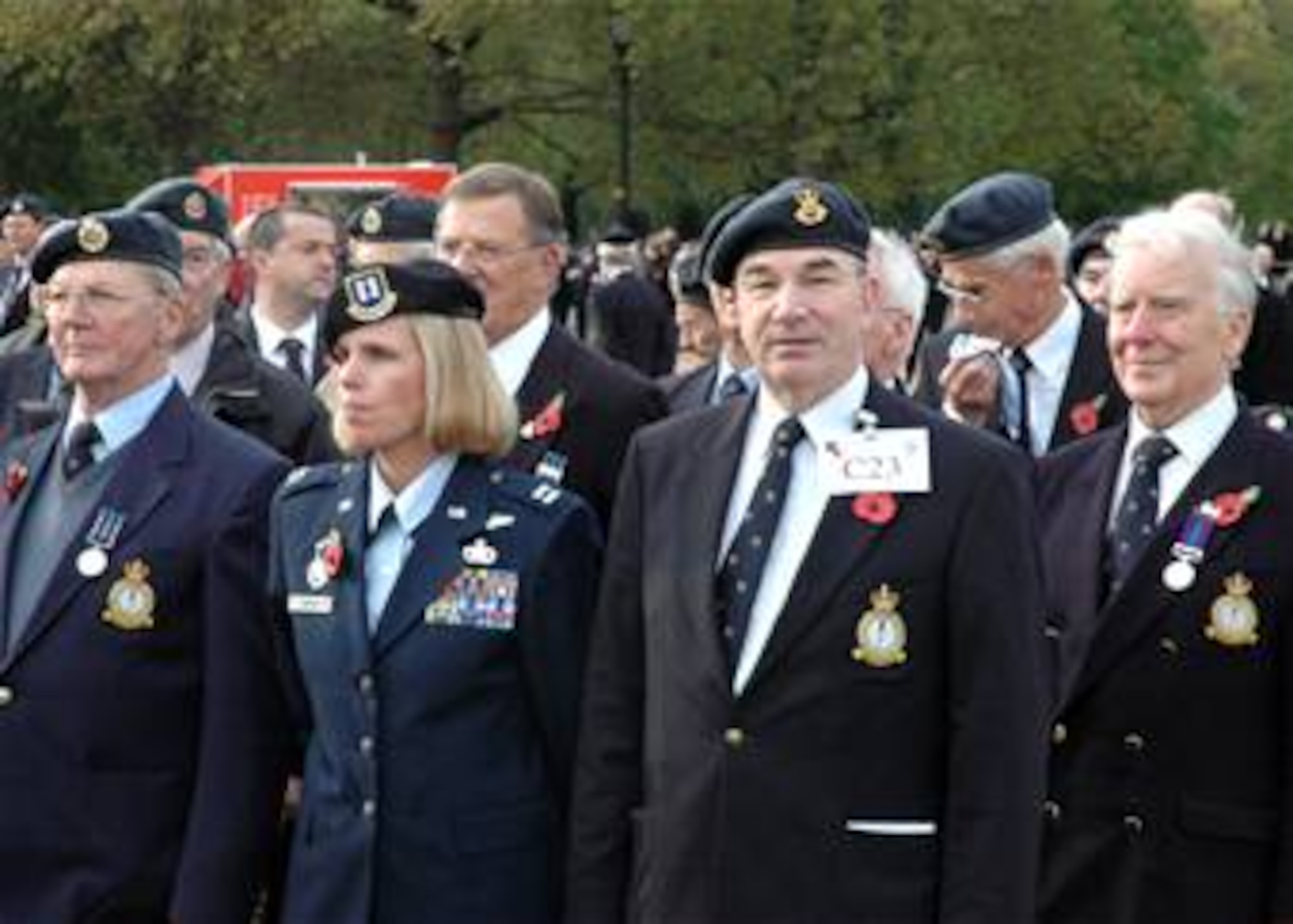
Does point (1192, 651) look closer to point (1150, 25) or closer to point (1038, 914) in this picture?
point (1038, 914)

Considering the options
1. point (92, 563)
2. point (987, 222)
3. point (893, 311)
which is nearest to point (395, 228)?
point (893, 311)

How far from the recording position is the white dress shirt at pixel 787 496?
442cm

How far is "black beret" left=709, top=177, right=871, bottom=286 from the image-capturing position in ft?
14.7

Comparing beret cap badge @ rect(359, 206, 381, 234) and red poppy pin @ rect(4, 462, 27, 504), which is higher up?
beret cap badge @ rect(359, 206, 381, 234)

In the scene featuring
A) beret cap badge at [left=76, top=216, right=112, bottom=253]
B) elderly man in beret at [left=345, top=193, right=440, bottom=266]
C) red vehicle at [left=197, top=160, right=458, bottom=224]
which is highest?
red vehicle at [left=197, top=160, right=458, bottom=224]


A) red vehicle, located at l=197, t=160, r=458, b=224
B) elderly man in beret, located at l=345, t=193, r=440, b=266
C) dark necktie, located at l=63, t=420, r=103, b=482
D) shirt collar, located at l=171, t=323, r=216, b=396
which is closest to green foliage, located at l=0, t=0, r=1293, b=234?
red vehicle, located at l=197, t=160, r=458, b=224

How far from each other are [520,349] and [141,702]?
1631 millimetres

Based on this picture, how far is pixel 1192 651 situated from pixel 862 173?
3187 cm

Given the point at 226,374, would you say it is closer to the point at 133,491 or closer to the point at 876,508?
the point at 133,491

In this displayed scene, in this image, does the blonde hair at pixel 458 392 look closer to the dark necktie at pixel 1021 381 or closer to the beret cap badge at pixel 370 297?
the beret cap badge at pixel 370 297

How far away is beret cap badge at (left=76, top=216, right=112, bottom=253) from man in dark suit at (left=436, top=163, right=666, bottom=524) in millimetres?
1137

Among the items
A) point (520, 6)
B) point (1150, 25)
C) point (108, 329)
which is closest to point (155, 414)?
point (108, 329)

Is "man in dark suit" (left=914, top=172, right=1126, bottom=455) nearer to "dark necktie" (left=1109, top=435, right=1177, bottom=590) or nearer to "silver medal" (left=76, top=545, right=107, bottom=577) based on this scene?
"dark necktie" (left=1109, top=435, right=1177, bottom=590)

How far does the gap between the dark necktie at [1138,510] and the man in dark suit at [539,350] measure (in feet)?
4.78
